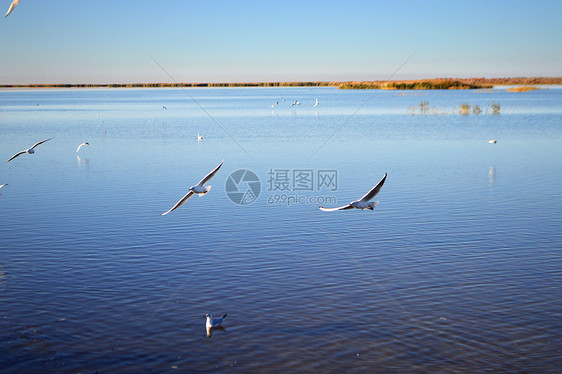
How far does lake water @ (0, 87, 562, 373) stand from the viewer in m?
11.6

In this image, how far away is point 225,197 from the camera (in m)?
25.7

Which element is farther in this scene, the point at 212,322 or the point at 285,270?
the point at 285,270

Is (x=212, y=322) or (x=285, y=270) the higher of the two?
(x=285, y=270)

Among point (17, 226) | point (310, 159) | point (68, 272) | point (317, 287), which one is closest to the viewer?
point (317, 287)

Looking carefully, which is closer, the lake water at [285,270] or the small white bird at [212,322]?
the lake water at [285,270]

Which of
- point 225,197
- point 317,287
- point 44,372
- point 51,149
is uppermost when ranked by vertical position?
point 51,149

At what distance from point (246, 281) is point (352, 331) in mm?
3711

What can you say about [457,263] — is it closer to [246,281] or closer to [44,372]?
[246,281]

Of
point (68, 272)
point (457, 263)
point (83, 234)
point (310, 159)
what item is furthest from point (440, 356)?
point (310, 159)

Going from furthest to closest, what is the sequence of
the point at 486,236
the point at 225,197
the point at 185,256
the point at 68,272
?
1. the point at 225,197
2. the point at 486,236
3. the point at 185,256
4. the point at 68,272

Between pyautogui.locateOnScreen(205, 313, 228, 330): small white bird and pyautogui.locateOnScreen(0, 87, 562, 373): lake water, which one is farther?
pyautogui.locateOnScreen(205, 313, 228, 330): small white bird

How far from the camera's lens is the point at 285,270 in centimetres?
1591

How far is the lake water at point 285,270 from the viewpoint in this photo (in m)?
11.6

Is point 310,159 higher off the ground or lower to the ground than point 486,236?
higher
